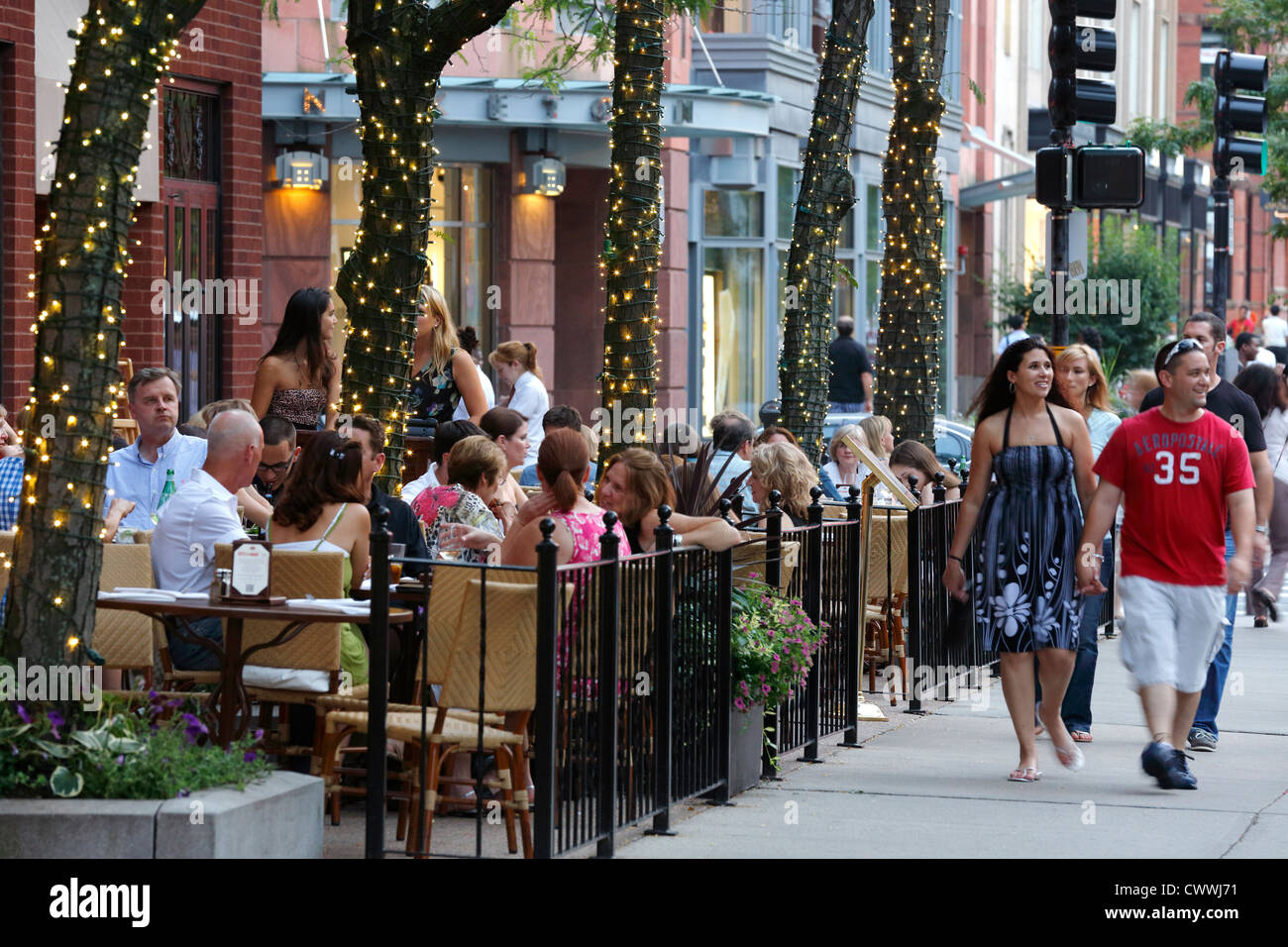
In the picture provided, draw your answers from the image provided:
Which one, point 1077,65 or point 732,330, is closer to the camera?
point 1077,65

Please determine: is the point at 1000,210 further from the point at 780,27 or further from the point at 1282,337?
the point at 780,27

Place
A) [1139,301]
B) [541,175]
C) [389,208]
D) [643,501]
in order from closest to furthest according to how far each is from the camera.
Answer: [643,501] < [389,208] < [541,175] < [1139,301]

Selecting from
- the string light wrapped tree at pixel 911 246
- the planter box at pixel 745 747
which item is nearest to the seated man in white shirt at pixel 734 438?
the string light wrapped tree at pixel 911 246

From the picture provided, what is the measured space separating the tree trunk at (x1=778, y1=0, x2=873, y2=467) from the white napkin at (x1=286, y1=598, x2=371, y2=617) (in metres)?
7.20

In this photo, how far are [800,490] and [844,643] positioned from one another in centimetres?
109

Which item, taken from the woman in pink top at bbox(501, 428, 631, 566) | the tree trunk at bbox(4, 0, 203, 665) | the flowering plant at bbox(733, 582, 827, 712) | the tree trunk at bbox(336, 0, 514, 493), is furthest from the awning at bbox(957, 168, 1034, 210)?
the tree trunk at bbox(4, 0, 203, 665)

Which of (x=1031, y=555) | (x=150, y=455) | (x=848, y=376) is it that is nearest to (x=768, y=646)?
(x=1031, y=555)

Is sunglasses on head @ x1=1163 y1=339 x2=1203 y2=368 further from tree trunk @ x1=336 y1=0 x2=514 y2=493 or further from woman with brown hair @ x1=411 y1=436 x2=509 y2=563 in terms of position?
tree trunk @ x1=336 y1=0 x2=514 y2=493

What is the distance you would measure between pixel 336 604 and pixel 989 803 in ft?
9.39

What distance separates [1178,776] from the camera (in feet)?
29.6

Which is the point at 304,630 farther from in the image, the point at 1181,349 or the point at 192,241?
the point at 192,241

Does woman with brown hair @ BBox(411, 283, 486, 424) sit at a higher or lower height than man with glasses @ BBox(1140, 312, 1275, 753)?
higher

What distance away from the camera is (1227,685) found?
41.5ft

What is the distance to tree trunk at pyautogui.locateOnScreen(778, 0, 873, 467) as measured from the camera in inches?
579
